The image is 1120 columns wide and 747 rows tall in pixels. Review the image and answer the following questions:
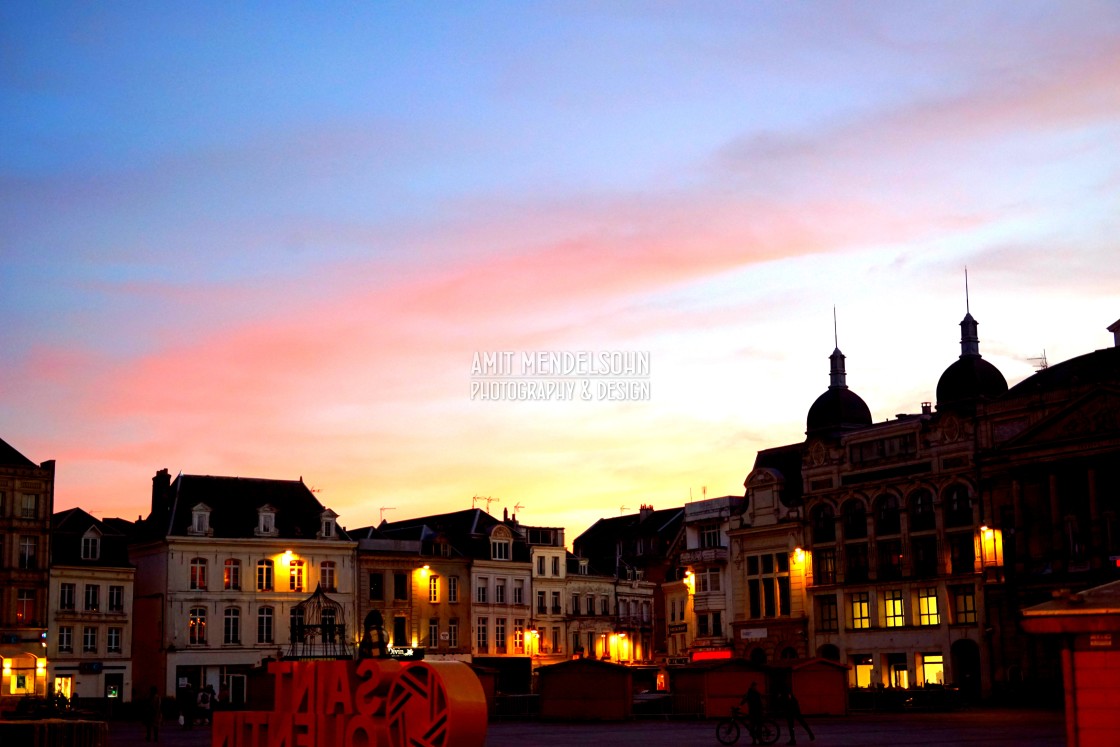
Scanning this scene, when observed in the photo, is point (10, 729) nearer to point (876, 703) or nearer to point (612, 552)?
point (876, 703)

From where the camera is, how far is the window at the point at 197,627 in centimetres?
8506

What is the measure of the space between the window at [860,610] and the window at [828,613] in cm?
123

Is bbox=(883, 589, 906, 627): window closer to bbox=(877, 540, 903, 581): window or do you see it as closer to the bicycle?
bbox=(877, 540, 903, 581): window

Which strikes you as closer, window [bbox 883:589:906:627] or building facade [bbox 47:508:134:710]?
building facade [bbox 47:508:134:710]

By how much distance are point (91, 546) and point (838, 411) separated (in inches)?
1810

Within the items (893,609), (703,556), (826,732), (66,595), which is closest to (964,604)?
(893,609)

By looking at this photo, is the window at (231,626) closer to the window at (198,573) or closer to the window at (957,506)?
the window at (198,573)

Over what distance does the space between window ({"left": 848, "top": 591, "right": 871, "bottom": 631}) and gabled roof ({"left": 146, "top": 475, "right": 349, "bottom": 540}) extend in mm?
31734

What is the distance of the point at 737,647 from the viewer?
303 feet

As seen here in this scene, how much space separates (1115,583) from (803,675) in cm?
4335

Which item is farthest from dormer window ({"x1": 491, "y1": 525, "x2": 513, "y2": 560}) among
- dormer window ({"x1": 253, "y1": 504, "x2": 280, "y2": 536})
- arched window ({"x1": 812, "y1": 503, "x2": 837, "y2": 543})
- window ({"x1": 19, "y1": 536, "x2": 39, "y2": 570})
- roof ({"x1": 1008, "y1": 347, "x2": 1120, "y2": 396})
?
roof ({"x1": 1008, "y1": 347, "x2": 1120, "y2": 396})

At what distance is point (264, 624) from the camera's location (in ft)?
288

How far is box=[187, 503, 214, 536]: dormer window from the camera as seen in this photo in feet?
283

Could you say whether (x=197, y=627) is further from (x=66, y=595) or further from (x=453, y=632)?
(x=453, y=632)
